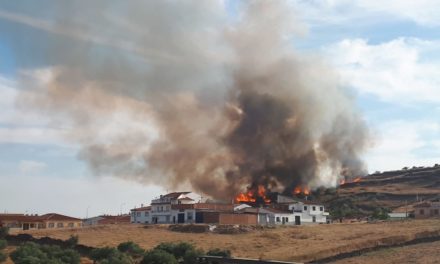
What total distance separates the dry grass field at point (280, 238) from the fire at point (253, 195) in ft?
138

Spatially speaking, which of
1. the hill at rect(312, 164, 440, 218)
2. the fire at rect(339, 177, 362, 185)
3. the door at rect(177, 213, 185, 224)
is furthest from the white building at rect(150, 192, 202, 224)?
the fire at rect(339, 177, 362, 185)

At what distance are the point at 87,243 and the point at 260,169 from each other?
73040mm

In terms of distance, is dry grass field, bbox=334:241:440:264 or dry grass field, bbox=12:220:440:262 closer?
dry grass field, bbox=334:241:440:264

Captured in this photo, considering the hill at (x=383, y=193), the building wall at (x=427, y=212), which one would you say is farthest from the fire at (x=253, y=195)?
the building wall at (x=427, y=212)

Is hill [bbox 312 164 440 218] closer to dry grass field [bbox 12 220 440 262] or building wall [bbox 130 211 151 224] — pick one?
building wall [bbox 130 211 151 224]

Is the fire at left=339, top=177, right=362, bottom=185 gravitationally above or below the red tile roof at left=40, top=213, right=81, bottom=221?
above

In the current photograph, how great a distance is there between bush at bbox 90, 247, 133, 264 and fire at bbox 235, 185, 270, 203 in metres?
70.7

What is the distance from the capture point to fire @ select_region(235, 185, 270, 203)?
123m

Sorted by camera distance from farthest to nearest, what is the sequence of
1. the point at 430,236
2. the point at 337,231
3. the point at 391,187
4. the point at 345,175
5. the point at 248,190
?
1. the point at 345,175
2. the point at 391,187
3. the point at 248,190
4. the point at 337,231
5. the point at 430,236

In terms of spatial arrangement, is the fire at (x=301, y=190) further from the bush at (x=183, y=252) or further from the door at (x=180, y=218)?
the bush at (x=183, y=252)

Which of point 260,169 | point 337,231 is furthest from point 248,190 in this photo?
point 337,231

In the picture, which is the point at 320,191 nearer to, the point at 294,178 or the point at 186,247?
the point at 294,178

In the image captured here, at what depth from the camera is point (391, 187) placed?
152 meters

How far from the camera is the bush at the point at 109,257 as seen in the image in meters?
44.5
